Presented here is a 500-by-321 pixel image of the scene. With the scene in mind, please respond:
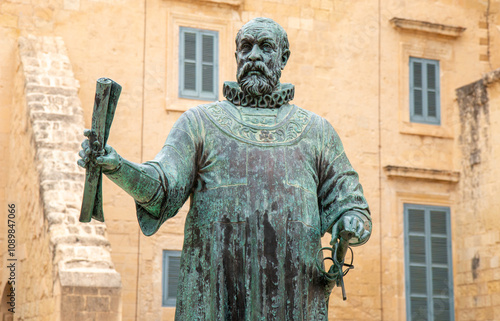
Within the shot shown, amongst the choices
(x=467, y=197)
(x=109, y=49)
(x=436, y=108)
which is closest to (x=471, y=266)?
(x=467, y=197)

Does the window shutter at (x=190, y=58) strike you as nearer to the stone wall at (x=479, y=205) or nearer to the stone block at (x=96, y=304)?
the stone wall at (x=479, y=205)

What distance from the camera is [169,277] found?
47.3 ft

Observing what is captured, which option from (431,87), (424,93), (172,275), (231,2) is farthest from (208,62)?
(431,87)

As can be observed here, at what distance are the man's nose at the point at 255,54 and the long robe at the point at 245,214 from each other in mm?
290

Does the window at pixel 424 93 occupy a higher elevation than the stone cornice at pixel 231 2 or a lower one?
lower

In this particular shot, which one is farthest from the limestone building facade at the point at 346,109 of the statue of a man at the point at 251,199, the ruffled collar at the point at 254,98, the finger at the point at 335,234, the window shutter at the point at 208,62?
the finger at the point at 335,234

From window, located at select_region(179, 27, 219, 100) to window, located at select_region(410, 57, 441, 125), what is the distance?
142 inches

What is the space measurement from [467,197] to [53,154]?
7.57m

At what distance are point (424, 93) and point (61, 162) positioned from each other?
7599mm

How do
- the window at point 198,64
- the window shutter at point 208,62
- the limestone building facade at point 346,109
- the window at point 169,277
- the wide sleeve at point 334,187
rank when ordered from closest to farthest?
the wide sleeve at point 334,187 < the limestone building facade at point 346,109 < the window at point 169,277 < the window at point 198,64 < the window shutter at point 208,62

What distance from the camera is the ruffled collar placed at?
467 centimetres

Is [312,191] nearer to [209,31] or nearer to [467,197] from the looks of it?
[209,31]

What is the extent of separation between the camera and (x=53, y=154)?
11.6 metres

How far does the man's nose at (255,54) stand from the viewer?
182 inches
